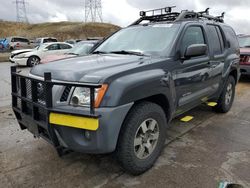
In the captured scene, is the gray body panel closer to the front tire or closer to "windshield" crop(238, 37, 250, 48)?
the front tire

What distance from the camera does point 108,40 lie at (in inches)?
173

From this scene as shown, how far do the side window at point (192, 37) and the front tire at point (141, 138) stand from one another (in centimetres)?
118

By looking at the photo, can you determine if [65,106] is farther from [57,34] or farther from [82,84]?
[57,34]

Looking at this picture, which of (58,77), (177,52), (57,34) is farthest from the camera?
(57,34)

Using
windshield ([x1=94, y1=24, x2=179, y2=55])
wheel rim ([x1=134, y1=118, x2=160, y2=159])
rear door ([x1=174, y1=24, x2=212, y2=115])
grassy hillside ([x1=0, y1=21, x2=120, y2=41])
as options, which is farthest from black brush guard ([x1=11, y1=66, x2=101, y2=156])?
grassy hillside ([x1=0, y1=21, x2=120, y2=41])

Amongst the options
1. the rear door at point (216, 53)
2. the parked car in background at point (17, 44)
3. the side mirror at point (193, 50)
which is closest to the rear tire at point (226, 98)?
the rear door at point (216, 53)

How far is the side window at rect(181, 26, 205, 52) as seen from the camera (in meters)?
3.74

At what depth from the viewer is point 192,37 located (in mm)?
3990

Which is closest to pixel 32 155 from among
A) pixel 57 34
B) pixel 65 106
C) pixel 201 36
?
pixel 65 106

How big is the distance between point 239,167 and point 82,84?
2.28 metres

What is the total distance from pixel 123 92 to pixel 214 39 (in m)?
2.85

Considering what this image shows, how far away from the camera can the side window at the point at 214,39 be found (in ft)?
14.9

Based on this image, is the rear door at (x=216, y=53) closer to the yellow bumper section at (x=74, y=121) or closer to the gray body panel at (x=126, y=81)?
the gray body panel at (x=126, y=81)

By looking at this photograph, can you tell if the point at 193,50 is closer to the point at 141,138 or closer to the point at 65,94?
the point at 141,138
